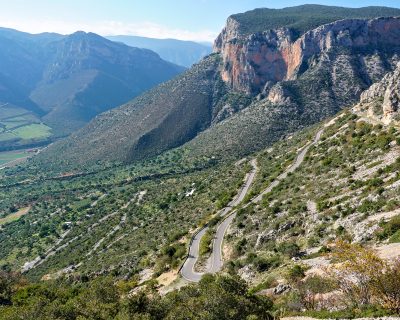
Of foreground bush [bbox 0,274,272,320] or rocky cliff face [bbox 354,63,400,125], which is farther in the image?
rocky cliff face [bbox 354,63,400,125]

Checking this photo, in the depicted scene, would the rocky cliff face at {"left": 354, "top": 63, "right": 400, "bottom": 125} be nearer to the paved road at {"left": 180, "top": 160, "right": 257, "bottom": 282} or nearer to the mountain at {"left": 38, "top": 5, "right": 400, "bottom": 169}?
the paved road at {"left": 180, "top": 160, "right": 257, "bottom": 282}

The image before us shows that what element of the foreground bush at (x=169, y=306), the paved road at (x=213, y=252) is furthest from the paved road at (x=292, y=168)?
the foreground bush at (x=169, y=306)

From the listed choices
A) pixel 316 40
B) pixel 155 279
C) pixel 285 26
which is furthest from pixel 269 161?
pixel 285 26

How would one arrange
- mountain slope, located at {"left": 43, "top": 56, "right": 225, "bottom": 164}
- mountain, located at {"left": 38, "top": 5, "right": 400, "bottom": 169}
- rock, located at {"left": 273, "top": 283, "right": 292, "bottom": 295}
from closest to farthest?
1. rock, located at {"left": 273, "top": 283, "right": 292, "bottom": 295}
2. mountain, located at {"left": 38, "top": 5, "right": 400, "bottom": 169}
3. mountain slope, located at {"left": 43, "top": 56, "right": 225, "bottom": 164}

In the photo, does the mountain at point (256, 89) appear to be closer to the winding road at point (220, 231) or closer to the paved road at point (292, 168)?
the paved road at point (292, 168)

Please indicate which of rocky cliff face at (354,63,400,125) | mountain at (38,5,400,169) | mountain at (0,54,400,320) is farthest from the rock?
mountain at (38,5,400,169)

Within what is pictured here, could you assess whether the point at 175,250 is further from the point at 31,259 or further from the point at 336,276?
the point at 31,259

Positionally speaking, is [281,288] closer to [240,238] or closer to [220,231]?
[240,238]
